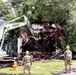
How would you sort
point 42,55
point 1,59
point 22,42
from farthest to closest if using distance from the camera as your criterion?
1. point 22,42
2. point 42,55
3. point 1,59

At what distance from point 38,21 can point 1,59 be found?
1334 cm

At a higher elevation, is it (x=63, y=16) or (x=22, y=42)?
(x=63, y=16)

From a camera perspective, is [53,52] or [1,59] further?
[53,52]

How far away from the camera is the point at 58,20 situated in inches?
1432

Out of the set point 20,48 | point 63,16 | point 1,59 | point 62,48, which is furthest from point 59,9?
point 1,59

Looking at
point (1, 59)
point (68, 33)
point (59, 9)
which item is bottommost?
point (1, 59)

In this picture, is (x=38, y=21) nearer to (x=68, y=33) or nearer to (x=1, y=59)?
(x=68, y=33)

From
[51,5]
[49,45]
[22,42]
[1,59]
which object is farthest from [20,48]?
[1,59]

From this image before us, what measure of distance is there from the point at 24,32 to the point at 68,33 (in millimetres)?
4972

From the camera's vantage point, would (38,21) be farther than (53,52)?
Yes

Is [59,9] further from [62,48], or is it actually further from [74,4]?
[62,48]

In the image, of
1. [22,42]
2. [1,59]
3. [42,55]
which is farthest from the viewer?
[22,42]

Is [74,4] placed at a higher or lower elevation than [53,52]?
higher

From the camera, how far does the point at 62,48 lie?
116ft
